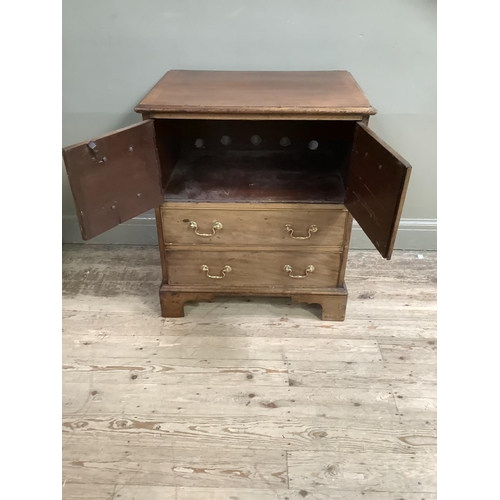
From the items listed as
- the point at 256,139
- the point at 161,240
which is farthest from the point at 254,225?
the point at 256,139

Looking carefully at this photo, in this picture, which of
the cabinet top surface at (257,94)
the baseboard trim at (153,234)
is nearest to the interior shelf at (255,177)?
the cabinet top surface at (257,94)

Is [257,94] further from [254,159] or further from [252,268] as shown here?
[252,268]

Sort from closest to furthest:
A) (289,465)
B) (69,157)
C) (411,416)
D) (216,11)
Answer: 1. (69,157)
2. (289,465)
3. (411,416)
4. (216,11)

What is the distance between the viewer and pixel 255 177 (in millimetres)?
1553

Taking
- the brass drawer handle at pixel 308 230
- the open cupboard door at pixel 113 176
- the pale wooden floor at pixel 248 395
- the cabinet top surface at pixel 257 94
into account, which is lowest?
the pale wooden floor at pixel 248 395

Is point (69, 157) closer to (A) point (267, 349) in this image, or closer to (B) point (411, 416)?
(A) point (267, 349)

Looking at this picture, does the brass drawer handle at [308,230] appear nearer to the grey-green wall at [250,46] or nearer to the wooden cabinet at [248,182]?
the wooden cabinet at [248,182]

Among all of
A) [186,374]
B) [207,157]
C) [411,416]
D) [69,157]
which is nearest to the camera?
[69,157]

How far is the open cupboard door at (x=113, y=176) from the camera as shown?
3.58ft

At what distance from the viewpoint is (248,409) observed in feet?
4.28

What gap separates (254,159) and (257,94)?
37 cm

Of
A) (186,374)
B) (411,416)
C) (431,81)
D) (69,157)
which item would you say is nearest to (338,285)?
(411,416)

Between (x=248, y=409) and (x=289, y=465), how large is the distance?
207 mm

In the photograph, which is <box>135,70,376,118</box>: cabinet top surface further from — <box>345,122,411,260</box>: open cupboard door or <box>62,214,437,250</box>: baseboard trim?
<box>62,214,437,250</box>: baseboard trim
